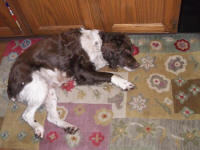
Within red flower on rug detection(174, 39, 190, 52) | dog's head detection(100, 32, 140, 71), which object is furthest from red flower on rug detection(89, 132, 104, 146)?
red flower on rug detection(174, 39, 190, 52)

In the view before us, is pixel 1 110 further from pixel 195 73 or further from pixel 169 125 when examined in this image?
pixel 195 73

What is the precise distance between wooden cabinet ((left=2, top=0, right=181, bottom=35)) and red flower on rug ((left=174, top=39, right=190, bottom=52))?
155 mm

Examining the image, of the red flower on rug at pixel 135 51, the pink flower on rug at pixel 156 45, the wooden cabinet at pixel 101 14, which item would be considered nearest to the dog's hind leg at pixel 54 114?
the wooden cabinet at pixel 101 14

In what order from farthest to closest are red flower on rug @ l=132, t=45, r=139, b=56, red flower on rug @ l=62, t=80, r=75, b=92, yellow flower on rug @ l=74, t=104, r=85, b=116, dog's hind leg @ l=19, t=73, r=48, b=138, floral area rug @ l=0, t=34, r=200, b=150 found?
1. red flower on rug @ l=132, t=45, r=139, b=56
2. red flower on rug @ l=62, t=80, r=75, b=92
3. yellow flower on rug @ l=74, t=104, r=85, b=116
4. dog's hind leg @ l=19, t=73, r=48, b=138
5. floral area rug @ l=0, t=34, r=200, b=150

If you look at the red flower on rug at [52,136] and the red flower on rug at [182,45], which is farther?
the red flower on rug at [182,45]

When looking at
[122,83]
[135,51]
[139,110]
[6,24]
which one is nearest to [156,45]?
[135,51]

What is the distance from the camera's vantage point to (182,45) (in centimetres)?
257

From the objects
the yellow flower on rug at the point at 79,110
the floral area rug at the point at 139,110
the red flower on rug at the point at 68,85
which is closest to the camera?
the floral area rug at the point at 139,110

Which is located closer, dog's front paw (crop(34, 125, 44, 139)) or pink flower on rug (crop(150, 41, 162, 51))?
dog's front paw (crop(34, 125, 44, 139))

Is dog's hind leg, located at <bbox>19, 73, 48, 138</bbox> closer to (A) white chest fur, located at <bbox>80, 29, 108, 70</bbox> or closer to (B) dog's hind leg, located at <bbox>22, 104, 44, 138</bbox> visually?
(B) dog's hind leg, located at <bbox>22, 104, 44, 138</bbox>

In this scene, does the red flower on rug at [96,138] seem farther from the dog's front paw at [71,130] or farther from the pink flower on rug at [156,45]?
the pink flower on rug at [156,45]

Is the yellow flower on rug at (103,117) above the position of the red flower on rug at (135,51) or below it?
below

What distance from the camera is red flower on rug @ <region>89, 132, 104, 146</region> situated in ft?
6.81

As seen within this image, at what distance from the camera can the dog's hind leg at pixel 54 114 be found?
7.11 feet
